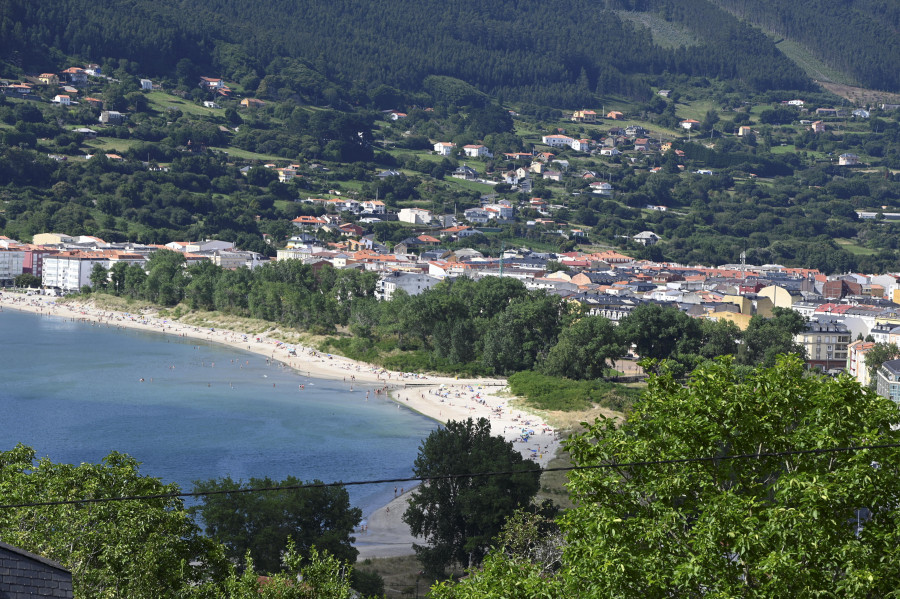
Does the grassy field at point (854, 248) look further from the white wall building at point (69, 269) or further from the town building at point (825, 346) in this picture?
the white wall building at point (69, 269)

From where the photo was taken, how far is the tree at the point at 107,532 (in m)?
8.86

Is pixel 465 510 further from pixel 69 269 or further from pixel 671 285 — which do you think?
pixel 69 269

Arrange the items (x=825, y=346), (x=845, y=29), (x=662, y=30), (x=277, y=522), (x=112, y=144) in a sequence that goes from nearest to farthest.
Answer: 1. (x=277, y=522)
2. (x=825, y=346)
3. (x=112, y=144)
4. (x=845, y=29)
5. (x=662, y=30)

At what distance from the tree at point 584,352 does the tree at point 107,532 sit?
23312 mm

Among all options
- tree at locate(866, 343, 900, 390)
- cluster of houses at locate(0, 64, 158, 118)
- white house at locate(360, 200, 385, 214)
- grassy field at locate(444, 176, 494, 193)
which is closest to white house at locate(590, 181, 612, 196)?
grassy field at locate(444, 176, 494, 193)

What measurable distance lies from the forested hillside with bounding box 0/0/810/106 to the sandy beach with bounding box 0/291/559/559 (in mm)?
70573

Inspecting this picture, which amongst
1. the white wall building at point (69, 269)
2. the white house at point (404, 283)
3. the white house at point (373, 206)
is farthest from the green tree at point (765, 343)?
the white house at point (373, 206)

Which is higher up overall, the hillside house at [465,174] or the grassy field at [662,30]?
the grassy field at [662,30]

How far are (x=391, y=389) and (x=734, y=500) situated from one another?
28208 millimetres

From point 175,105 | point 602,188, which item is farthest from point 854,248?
point 175,105

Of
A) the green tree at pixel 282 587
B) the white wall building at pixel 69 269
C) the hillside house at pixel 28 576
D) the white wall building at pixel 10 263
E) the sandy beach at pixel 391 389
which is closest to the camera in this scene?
the hillside house at pixel 28 576

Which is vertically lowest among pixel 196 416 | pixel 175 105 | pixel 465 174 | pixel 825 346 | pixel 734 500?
pixel 196 416

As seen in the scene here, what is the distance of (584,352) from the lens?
3297 cm

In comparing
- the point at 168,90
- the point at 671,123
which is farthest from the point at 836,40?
the point at 168,90
